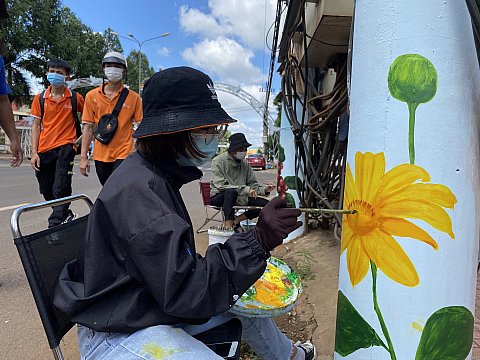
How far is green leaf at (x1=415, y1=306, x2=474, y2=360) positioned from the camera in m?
1.21

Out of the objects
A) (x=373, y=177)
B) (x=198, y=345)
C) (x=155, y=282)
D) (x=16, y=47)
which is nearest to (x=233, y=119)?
(x=373, y=177)

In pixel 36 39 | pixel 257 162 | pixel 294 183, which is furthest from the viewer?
pixel 257 162

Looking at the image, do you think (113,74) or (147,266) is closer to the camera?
(147,266)

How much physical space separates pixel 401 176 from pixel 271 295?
790 millimetres

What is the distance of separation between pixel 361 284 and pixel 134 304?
719mm

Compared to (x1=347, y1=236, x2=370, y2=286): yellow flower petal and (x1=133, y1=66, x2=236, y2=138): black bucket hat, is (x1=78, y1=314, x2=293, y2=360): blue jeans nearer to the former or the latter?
(x1=347, y1=236, x2=370, y2=286): yellow flower petal

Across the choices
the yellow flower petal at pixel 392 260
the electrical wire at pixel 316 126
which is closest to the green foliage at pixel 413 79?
the yellow flower petal at pixel 392 260

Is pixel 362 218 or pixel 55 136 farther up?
pixel 55 136

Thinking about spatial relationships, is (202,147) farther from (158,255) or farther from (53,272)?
(53,272)

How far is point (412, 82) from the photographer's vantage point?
1168 millimetres

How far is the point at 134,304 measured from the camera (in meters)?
1.20

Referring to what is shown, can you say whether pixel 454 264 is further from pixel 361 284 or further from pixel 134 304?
pixel 134 304

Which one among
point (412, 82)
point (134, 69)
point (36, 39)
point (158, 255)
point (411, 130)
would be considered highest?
point (134, 69)

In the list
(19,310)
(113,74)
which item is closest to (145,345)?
(19,310)
